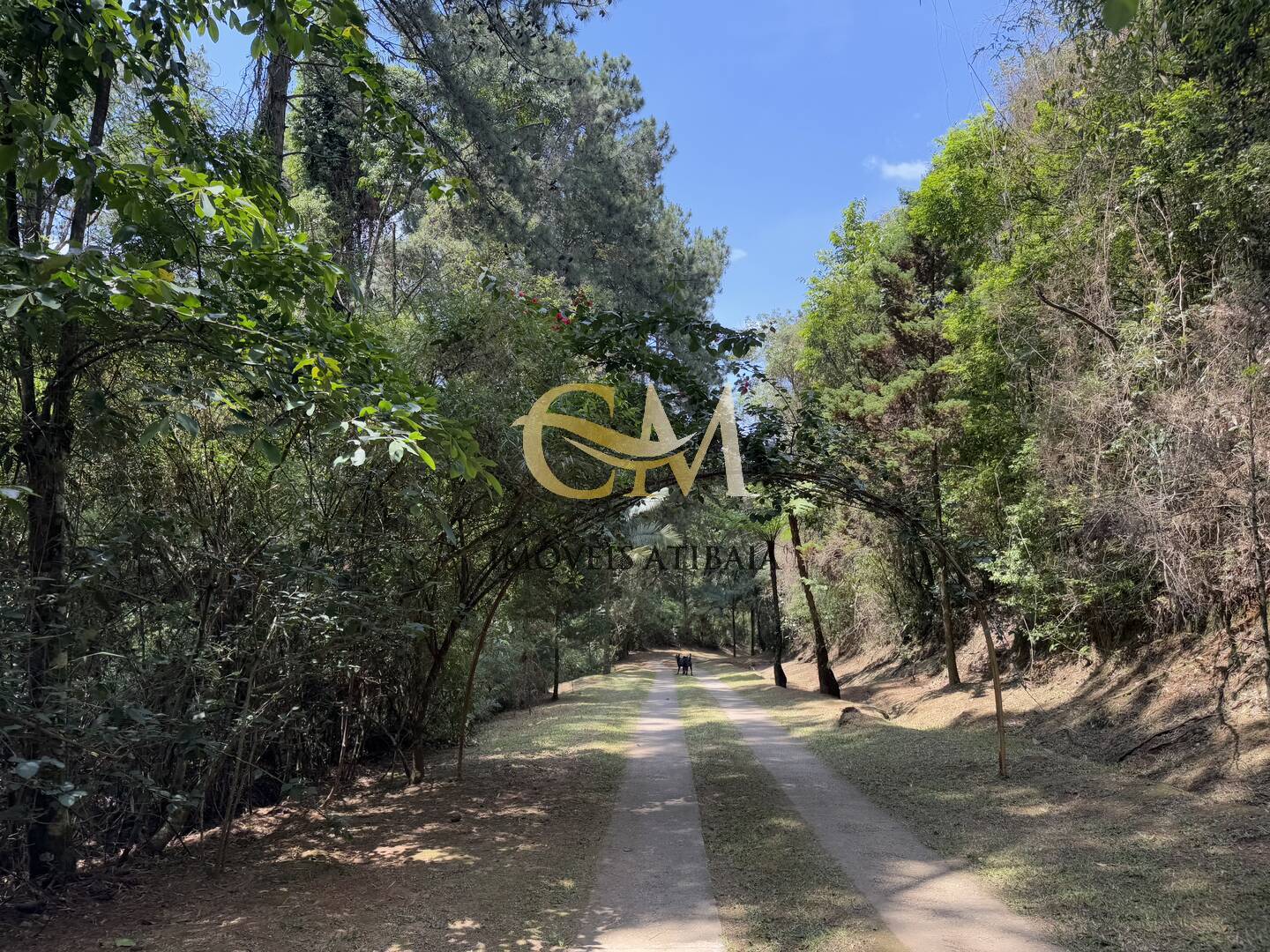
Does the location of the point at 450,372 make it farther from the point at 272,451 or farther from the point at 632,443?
the point at 272,451

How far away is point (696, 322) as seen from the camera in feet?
22.5

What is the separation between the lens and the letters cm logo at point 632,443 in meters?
6.71

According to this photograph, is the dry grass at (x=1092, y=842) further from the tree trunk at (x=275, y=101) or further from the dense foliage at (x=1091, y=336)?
the tree trunk at (x=275, y=101)

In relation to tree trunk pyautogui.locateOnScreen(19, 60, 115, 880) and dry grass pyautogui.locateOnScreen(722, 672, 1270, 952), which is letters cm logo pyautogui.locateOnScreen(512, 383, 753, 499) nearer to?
tree trunk pyautogui.locateOnScreen(19, 60, 115, 880)

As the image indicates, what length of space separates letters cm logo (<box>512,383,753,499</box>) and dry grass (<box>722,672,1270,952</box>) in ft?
11.9

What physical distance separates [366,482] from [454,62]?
5.12 meters

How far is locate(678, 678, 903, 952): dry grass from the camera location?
390 centimetres

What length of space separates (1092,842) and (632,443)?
16.6 ft

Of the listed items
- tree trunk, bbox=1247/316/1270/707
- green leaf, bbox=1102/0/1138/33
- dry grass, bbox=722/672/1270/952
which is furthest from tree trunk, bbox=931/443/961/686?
green leaf, bbox=1102/0/1138/33

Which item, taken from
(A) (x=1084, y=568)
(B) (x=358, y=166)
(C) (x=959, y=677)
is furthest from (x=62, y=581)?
(C) (x=959, y=677)

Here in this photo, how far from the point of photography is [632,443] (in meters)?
7.56

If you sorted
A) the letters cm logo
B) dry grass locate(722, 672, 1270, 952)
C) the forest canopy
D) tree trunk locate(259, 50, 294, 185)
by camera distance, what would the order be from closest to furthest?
the forest canopy, dry grass locate(722, 672, 1270, 952), the letters cm logo, tree trunk locate(259, 50, 294, 185)

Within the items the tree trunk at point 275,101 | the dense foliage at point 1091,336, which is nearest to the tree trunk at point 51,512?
the tree trunk at point 275,101

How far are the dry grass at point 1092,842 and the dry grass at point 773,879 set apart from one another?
97 cm
